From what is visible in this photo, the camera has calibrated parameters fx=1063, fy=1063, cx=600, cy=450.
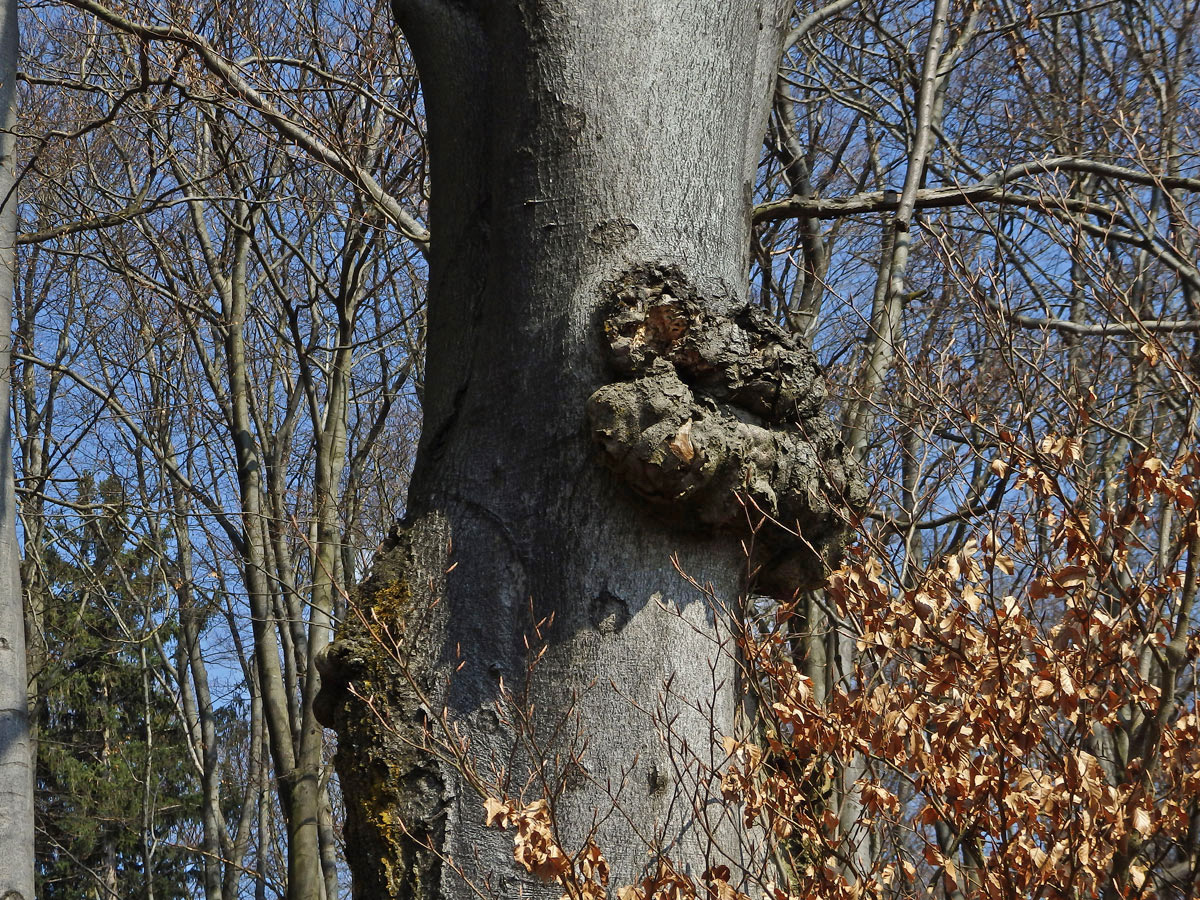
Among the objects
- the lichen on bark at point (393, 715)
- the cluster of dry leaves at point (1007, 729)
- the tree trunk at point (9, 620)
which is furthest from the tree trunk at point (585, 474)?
the tree trunk at point (9, 620)

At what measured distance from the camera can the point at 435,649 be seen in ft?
6.42

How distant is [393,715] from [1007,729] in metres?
1.22

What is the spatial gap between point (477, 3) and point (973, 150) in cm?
726

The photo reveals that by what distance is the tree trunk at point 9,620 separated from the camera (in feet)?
11.2

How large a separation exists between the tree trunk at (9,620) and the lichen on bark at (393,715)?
6.48ft

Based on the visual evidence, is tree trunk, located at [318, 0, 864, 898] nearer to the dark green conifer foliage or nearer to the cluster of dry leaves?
the cluster of dry leaves

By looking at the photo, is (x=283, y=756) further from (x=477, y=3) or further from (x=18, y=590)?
(x=477, y=3)

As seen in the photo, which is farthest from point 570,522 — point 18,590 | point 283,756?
point 283,756

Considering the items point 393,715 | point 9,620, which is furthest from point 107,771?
point 393,715

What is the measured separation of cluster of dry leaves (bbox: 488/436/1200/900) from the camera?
6.77 feet

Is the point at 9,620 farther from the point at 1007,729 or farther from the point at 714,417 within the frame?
the point at 1007,729

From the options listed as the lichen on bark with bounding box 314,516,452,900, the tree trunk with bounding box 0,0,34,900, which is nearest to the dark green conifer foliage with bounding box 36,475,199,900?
the tree trunk with bounding box 0,0,34,900

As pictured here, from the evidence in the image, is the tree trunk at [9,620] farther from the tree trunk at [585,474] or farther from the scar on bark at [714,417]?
the scar on bark at [714,417]

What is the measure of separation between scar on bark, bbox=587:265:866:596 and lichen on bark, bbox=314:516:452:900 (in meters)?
0.44
